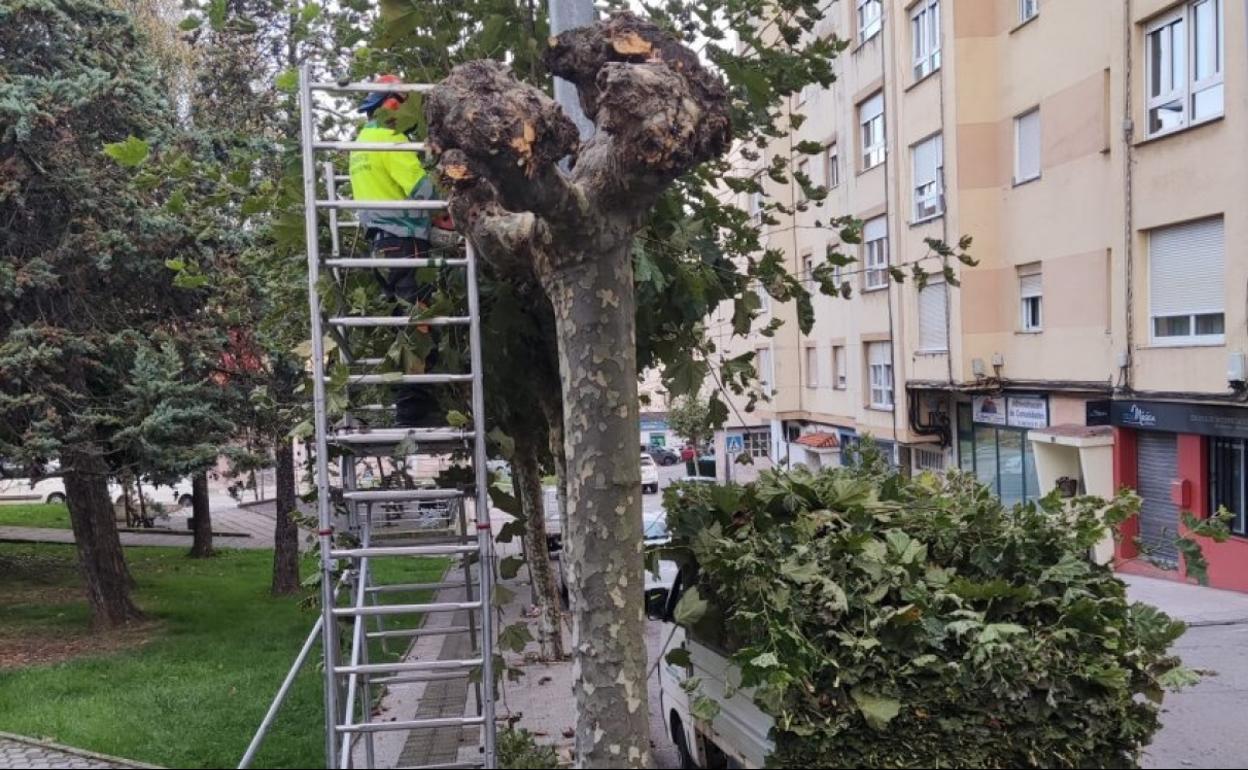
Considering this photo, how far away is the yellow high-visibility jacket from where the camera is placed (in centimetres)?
566

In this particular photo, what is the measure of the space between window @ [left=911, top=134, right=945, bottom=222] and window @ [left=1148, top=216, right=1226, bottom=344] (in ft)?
19.3

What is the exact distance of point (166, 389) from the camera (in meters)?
11.7

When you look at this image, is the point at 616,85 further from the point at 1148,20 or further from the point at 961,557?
the point at 1148,20

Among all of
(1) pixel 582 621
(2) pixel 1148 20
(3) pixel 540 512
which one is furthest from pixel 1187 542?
(2) pixel 1148 20

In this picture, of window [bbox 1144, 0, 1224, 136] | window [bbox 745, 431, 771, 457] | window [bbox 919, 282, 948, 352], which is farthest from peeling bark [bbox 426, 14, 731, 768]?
window [bbox 745, 431, 771, 457]

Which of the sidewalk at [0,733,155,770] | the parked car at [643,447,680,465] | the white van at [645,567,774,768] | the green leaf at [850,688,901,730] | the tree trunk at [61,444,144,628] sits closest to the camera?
the green leaf at [850,688,901,730]

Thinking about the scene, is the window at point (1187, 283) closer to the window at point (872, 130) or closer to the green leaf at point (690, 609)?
the window at point (872, 130)

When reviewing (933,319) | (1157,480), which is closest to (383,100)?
(1157,480)

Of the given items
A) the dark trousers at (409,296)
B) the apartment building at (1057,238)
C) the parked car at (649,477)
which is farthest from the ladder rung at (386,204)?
the parked car at (649,477)

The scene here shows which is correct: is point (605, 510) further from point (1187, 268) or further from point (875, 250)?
point (875, 250)

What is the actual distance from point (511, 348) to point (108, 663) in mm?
7664

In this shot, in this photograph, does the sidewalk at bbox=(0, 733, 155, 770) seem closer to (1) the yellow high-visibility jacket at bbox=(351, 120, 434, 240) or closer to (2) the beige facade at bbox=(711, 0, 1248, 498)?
(1) the yellow high-visibility jacket at bbox=(351, 120, 434, 240)

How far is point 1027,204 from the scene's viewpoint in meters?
19.6

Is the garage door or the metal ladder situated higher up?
the metal ladder
